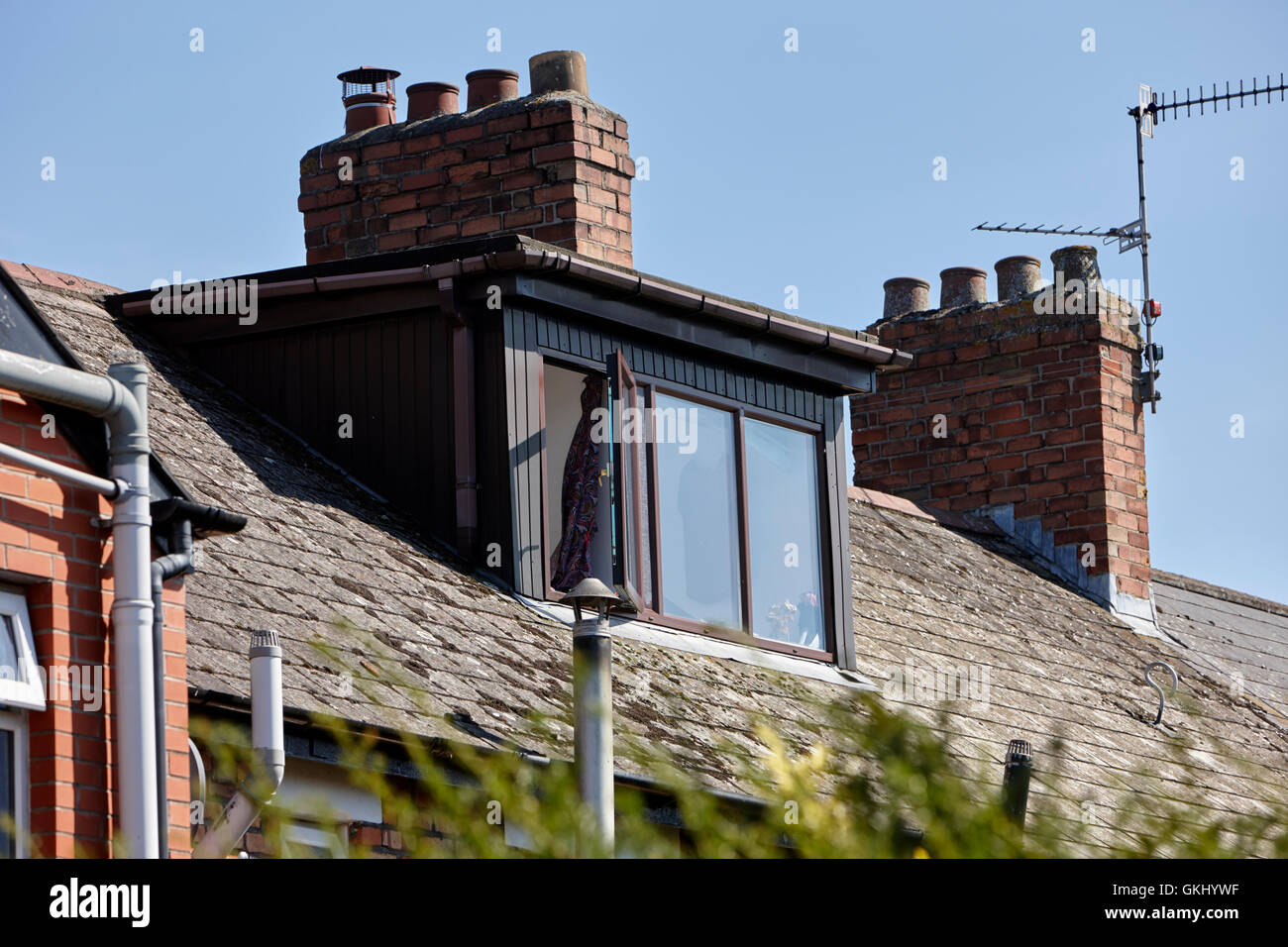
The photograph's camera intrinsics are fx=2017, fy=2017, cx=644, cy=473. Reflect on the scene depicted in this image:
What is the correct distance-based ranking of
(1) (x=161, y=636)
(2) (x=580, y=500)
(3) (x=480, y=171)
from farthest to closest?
(3) (x=480, y=171) < (2) (x=580, y=500) < (1) (x=161, y=636)

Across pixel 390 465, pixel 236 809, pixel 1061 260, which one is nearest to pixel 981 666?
pixel 390 465

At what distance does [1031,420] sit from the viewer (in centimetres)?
1658

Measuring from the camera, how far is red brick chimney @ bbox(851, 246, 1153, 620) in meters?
16.2

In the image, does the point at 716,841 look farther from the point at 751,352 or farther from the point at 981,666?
the point at 981,666

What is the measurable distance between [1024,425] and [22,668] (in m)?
12.2

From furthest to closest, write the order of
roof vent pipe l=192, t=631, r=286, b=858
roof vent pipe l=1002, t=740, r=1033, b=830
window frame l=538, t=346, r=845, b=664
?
window frame l=538, t=346, r=845, b=664, roof vent pipe l=192, t=631, r=286, b=858, roof vent pipe l=1002, t=740, r=1033, b=830

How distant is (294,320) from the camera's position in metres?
10.8

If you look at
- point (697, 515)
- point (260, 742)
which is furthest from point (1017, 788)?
point (697, 515)

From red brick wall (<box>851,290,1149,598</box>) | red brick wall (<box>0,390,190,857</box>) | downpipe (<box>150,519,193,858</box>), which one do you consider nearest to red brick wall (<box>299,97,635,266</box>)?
red brick wall (<box>851,290,1149,598</box>)

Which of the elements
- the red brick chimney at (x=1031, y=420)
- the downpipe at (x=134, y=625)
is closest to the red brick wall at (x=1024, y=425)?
the red brick chimney at (x=1031, y=420)

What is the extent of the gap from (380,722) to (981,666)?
6319 mm

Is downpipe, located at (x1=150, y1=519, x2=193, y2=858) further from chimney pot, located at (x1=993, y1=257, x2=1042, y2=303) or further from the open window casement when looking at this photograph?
chimney pot, located at (x1=993, y1=257, x2=1042, y2=303)

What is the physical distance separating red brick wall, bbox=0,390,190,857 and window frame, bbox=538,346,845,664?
13.9 feet

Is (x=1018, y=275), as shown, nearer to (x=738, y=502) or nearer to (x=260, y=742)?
(x=738, y=502)
